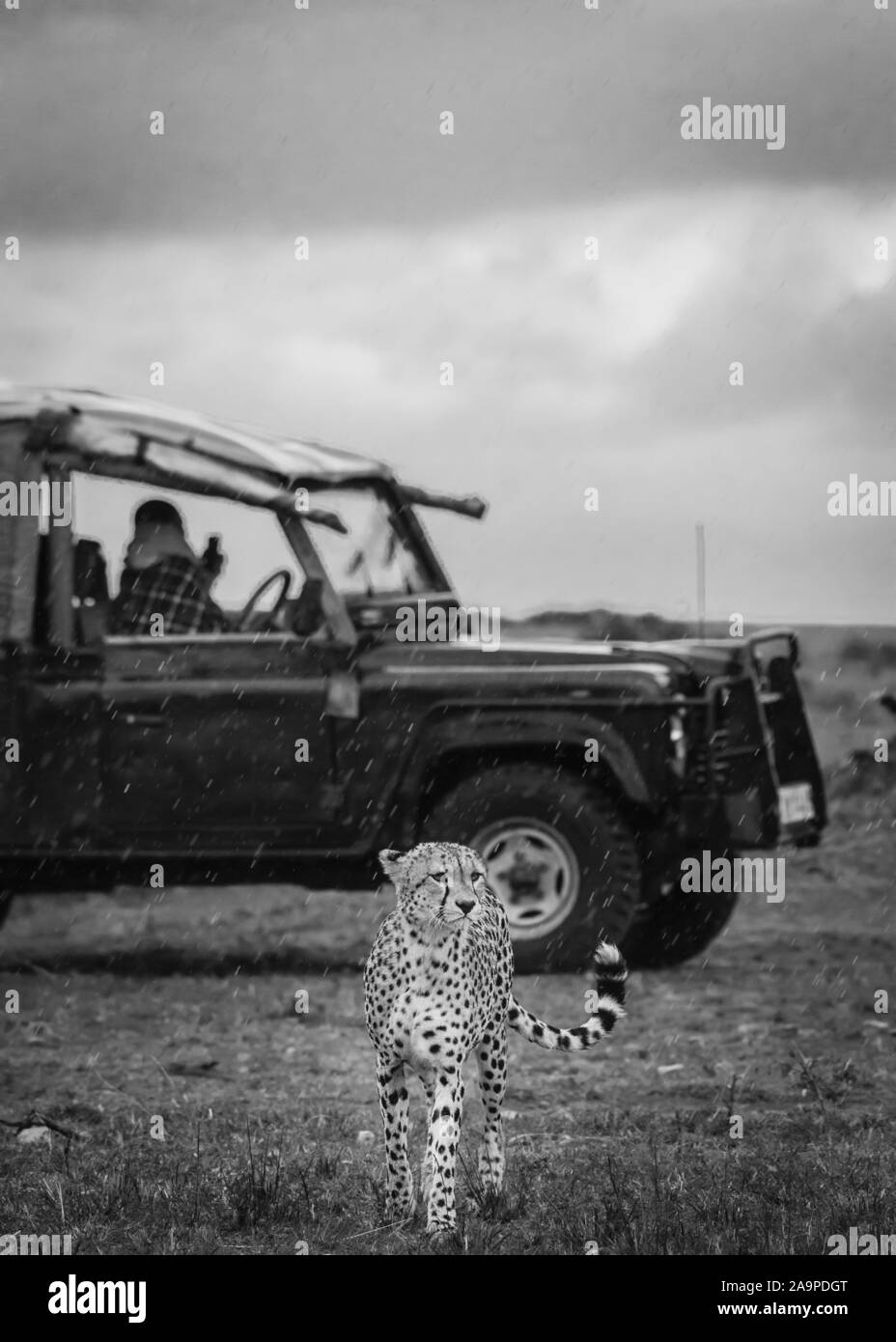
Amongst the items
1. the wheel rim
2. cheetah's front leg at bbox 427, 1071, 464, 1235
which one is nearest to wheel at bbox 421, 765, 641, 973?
the wheel rim

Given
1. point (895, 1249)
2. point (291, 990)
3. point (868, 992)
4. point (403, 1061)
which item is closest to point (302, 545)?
point (291, 990)

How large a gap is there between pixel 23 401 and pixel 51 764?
1.45m

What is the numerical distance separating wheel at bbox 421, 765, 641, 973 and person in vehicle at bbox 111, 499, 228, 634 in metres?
1.26

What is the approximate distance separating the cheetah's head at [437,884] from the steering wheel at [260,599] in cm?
363

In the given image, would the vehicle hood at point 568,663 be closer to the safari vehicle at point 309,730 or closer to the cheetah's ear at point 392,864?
the safari vehicle at point 309,730

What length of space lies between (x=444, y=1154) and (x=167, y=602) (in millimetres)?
4158

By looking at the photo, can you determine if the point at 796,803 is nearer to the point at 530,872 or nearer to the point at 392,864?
the point at 530,872

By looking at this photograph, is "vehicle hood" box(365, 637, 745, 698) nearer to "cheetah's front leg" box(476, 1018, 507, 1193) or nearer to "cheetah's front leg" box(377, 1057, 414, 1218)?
"cheetah's front leg" box(476, 1018, 507, 1193)

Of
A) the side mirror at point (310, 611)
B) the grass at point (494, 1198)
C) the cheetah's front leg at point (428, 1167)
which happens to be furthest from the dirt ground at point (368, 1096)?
the side mirror at point (310, 611)

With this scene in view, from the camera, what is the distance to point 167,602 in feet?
26.7

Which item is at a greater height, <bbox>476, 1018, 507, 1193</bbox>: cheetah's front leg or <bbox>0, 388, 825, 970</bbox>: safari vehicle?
<bbox>0, 388, 825, 970</bbox>: safari vehicle

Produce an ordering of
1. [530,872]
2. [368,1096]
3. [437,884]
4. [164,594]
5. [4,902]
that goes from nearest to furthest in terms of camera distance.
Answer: [437,884] < [368,1096] < [530,872] < [164,594] < [4,902]

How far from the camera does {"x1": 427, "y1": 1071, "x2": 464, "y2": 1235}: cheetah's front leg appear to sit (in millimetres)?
4375

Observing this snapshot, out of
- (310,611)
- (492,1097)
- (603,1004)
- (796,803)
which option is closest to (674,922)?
(796,803)
